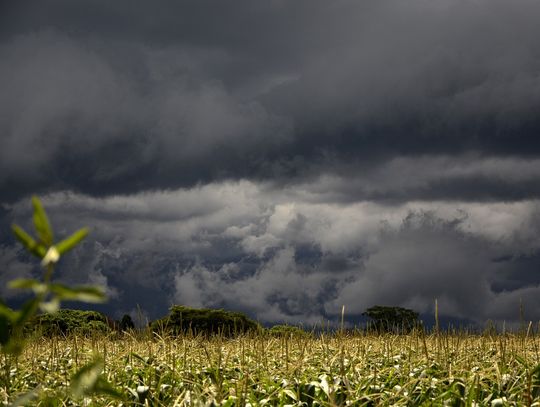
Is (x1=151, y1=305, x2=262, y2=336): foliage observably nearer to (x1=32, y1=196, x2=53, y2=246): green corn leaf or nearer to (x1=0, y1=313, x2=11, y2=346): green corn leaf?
(x1=0, y1=313, x2=11, y2=346): green corn leaf

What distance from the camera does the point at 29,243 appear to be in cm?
120

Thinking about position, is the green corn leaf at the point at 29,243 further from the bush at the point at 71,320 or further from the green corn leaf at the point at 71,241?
the bush at the point at 71,320

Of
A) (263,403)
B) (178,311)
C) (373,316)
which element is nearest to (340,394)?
(263,403)

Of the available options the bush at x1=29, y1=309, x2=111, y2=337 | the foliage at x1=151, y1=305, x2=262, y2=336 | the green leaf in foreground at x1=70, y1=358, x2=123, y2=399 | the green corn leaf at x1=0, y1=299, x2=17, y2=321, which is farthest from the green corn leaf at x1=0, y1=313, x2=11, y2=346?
the foliage at x1=151, y1=305, x2=262, y2=336

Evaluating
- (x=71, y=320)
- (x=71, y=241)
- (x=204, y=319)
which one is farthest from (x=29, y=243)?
(x=204, y=319)

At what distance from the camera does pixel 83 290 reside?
47.1 inches

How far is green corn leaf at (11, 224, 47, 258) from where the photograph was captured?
46.9 inches

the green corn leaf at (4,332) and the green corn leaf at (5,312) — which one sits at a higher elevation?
the green corn leaf at (5,312)

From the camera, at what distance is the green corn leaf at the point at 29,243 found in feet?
3.91

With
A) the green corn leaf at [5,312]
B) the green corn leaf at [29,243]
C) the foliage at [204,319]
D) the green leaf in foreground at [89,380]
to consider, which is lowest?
the foliage at [204,319]

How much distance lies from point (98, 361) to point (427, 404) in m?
5.40

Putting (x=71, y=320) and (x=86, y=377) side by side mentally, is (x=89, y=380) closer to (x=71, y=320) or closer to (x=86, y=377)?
(x=86, y=377)

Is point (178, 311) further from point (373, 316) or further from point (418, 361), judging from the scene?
point (418, 361)

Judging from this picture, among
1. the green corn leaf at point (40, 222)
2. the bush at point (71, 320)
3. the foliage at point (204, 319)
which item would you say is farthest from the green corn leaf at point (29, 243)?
the foliage at point (204, 319)
